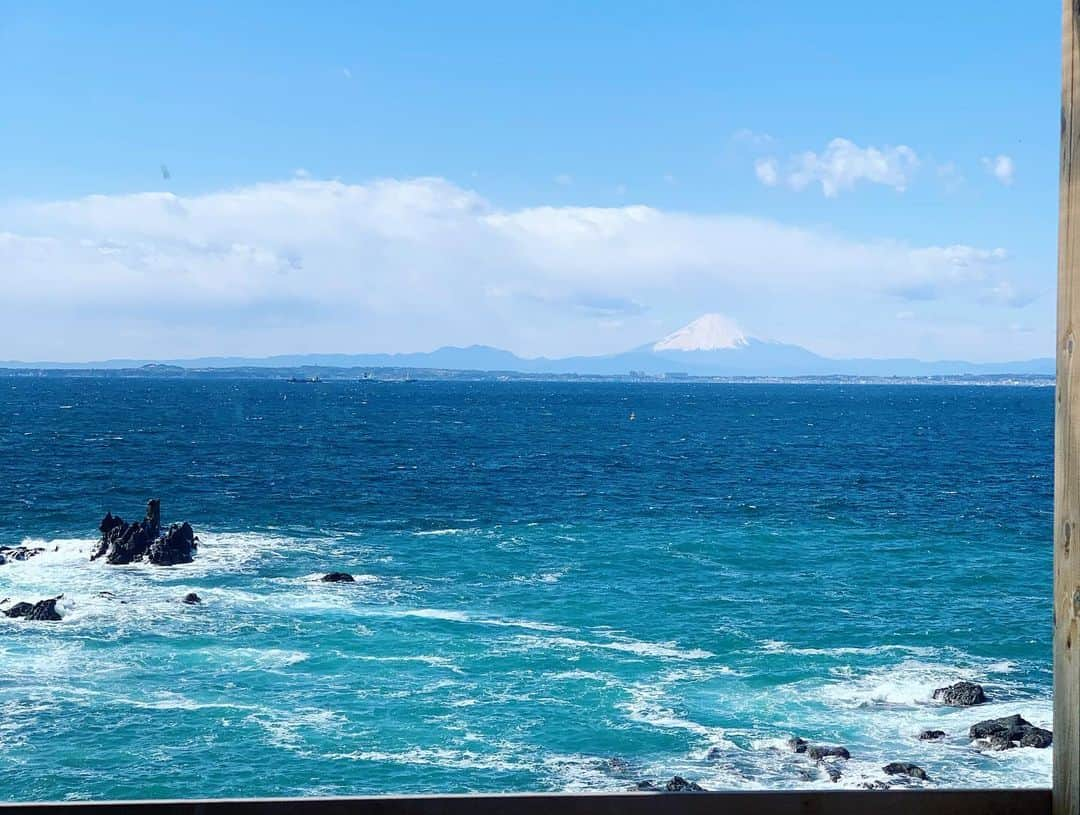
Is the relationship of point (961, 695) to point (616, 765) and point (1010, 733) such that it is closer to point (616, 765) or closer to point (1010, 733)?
point (1010, 733)

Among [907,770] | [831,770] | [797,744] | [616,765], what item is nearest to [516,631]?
[616,765]

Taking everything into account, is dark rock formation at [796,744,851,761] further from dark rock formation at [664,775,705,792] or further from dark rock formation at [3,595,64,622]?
dark rock formation at [3,595,64,622]

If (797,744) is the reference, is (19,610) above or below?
above

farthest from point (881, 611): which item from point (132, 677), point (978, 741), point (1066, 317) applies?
point (1066, 317)

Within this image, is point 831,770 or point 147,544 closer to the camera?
point 831,770

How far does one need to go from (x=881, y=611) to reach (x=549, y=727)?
1728 cm

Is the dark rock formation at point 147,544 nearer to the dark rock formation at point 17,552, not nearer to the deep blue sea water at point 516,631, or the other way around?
the deep blue sea water at point 516,631

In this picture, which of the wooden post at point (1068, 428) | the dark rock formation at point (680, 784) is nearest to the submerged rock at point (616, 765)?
the dark rock formation at point (680, 784)

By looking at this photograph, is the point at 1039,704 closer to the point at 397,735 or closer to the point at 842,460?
the point at 397,735

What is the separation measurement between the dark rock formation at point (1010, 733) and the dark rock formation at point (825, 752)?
3267 mm

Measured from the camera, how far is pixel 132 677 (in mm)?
27172

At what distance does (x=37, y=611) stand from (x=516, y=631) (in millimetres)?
14938

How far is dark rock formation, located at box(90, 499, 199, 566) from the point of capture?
4316cm

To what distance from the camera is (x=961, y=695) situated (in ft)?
84.0
